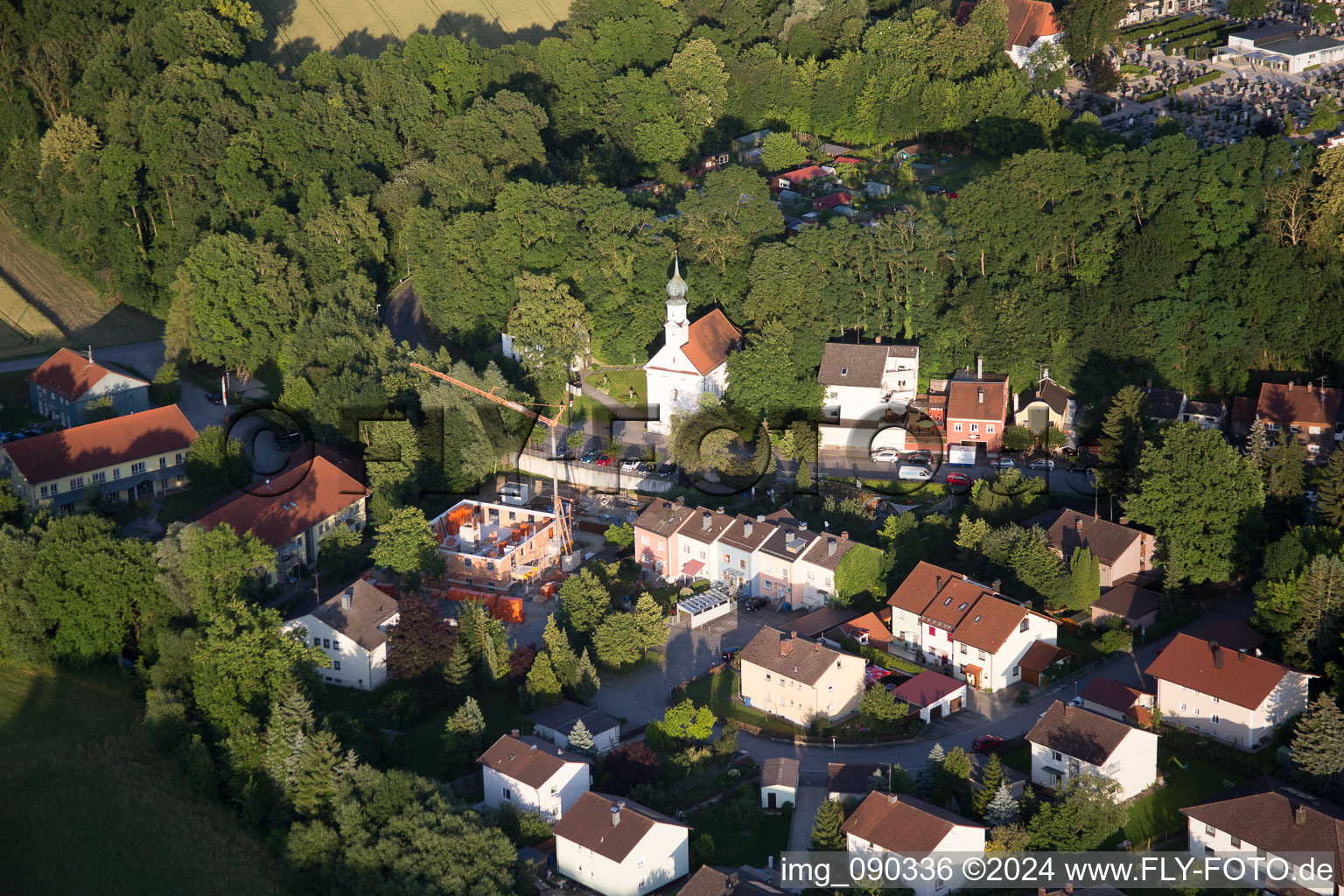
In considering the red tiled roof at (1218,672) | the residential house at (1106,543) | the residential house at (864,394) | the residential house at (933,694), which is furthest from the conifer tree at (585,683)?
the residential house at (864,394)

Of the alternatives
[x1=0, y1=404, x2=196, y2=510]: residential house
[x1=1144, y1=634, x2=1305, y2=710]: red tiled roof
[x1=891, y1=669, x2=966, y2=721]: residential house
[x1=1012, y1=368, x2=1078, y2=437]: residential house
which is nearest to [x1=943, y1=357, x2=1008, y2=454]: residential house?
[x1=1012, y1=368, x2=1078, y2=437]: residential house

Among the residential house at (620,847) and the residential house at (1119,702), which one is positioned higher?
the residential house at (1119,702)

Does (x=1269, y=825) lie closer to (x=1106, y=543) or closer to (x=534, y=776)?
(x=1106, y=543)

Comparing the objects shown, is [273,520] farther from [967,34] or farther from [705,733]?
[967,34]

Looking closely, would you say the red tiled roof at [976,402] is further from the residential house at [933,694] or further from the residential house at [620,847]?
the residential house at [620,847]

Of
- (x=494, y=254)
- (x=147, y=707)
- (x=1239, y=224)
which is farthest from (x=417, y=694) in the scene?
(x=1239, y=224)
